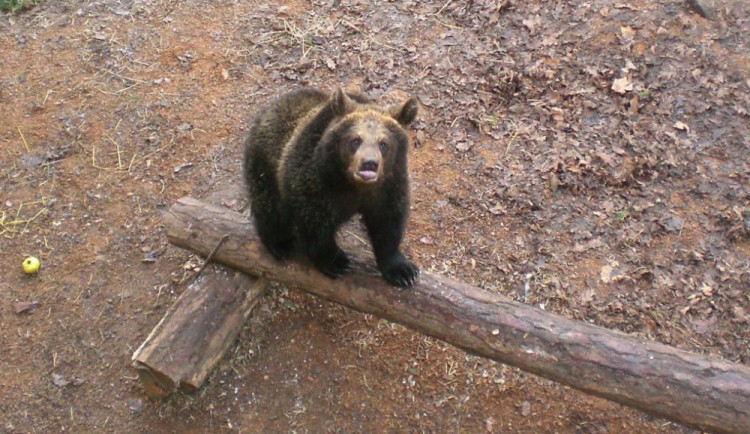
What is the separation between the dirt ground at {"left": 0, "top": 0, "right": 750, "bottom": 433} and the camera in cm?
476

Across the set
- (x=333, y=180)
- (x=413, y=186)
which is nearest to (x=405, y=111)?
(x=333, y=180)

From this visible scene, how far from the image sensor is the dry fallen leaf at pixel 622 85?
21.4 feet

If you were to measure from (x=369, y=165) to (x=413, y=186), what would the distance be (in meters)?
2.30

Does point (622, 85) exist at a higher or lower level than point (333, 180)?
lower

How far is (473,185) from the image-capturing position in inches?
238

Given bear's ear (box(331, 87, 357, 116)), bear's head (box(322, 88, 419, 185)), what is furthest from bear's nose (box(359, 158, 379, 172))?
bear's ear (box(331, 87, 357, 116))

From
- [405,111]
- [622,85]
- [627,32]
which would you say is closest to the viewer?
[405,111]

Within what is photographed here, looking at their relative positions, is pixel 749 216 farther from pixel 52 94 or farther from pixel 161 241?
pixel 52 94

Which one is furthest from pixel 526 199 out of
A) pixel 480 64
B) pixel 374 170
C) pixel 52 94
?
pixel 52 94

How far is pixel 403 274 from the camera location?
427 centimetres

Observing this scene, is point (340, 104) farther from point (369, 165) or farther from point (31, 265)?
point (31, 265)

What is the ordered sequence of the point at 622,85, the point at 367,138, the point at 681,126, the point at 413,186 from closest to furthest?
→ the point at 367,138 < the point at 413,186 < the point at 681,126 < the point at 622,85

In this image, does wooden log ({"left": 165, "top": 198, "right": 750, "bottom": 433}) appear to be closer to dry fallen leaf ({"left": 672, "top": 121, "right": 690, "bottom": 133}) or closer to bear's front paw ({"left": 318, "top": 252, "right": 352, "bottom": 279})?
bear's front paw ({"left": 318, "top": 252, "right": 352, "bottom": 279})

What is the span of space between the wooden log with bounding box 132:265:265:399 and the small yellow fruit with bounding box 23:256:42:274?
155 cm
